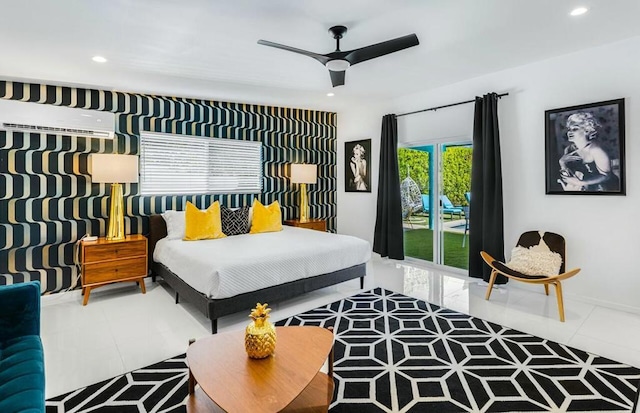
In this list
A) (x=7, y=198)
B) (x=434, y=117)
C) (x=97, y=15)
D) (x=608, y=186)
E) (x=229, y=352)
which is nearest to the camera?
(x=229, y=352)

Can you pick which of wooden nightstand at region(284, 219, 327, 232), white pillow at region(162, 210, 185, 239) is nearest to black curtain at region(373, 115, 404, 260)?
wooden nightstand at region(284, 219, 327, 232)

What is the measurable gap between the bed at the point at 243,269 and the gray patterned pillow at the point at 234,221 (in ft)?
0.92

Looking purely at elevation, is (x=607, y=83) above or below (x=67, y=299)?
above

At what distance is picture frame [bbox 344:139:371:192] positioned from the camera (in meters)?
5.97

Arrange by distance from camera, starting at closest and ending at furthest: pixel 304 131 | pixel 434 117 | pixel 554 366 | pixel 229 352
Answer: pixel 229 352, pixel 554 366, pixel 434 117, pixel 304 131

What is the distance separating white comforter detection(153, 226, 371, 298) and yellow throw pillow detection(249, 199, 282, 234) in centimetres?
33

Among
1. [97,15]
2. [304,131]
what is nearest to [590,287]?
[304,131]

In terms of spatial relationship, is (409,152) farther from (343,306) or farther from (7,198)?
(7,198)

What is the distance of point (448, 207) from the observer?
5.16 meters

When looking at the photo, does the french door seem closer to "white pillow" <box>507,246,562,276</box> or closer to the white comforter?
"white pillow" <box>507,246,562,276</box>

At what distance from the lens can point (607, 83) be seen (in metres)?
3.49

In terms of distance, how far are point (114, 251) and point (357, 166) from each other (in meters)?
3.90

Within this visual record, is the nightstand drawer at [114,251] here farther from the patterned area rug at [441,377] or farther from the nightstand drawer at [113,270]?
the patterned area rug at [441,377]

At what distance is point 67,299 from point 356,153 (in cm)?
459
